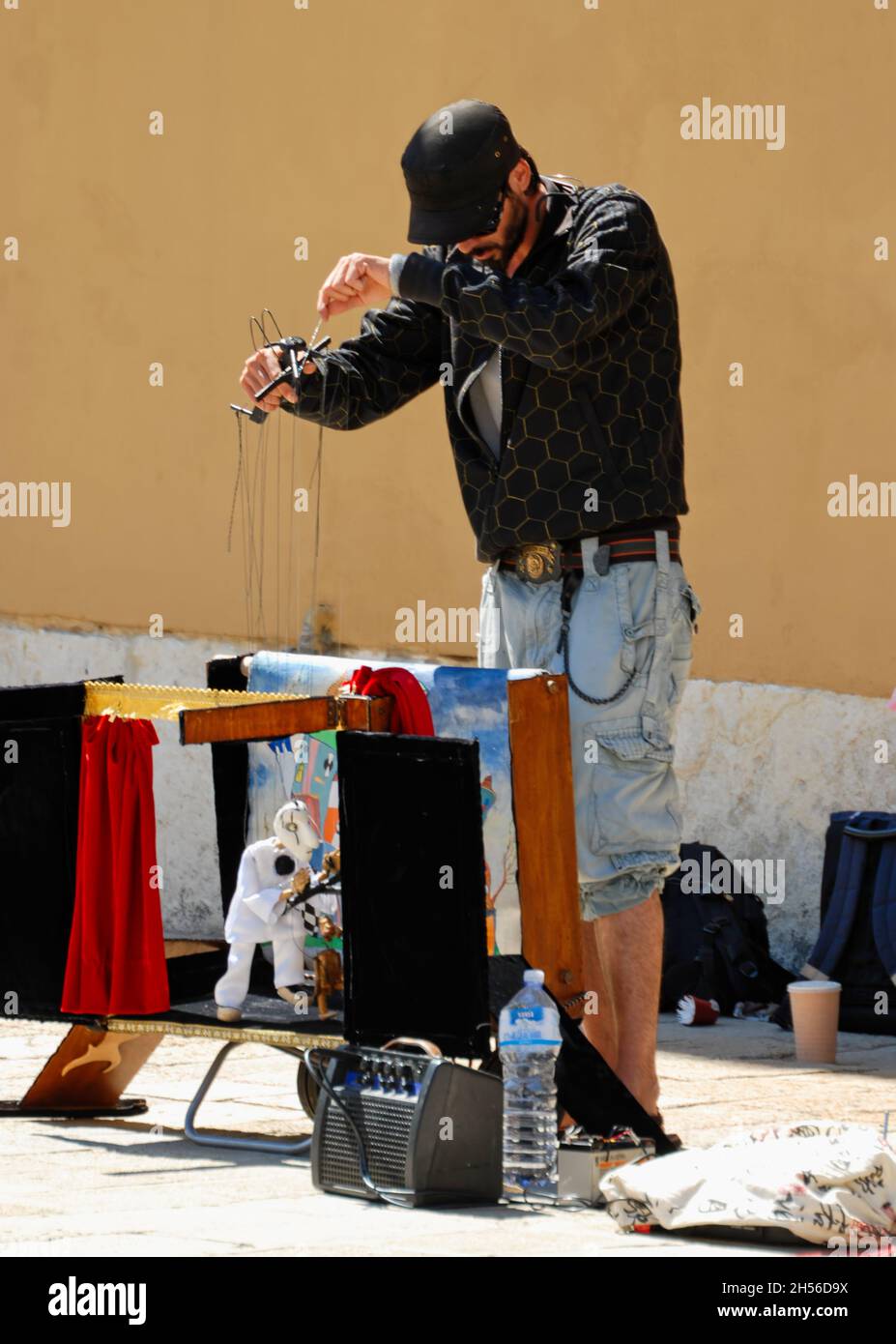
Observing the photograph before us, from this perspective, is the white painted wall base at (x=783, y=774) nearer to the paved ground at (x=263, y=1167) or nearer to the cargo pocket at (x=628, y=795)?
the paved ground at (x=263, y=1167)

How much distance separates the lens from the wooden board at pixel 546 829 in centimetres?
429

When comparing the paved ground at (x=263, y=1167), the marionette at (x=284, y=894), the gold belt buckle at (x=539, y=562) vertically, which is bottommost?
the paved ground at (x=263, y=1167)

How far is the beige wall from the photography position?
7410mm

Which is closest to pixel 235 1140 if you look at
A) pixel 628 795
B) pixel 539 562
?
pixel 628 795

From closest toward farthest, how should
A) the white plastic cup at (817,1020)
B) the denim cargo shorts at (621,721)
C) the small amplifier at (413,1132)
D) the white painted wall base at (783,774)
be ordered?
the small amplifier at (413,1132) < the denim cargo shorts at (621,721) < the white plastic cup at (817,1020) < the white painted wall base at (783,774)

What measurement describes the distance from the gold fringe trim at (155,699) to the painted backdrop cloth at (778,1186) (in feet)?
4.60

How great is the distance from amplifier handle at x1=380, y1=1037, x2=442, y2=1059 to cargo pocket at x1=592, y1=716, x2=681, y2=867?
0.60 m

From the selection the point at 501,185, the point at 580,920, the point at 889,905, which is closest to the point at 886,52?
the point at 889,905

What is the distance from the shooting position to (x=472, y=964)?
413 centimetres

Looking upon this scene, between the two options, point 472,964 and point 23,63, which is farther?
point 23,63

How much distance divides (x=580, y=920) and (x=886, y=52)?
4.00 m

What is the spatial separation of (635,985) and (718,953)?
8.62 ft

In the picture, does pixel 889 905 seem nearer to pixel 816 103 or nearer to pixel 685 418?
pixel 685 418

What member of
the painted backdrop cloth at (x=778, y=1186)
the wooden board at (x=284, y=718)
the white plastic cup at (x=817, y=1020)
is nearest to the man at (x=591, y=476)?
the wooden board at (x=284, y=718)
